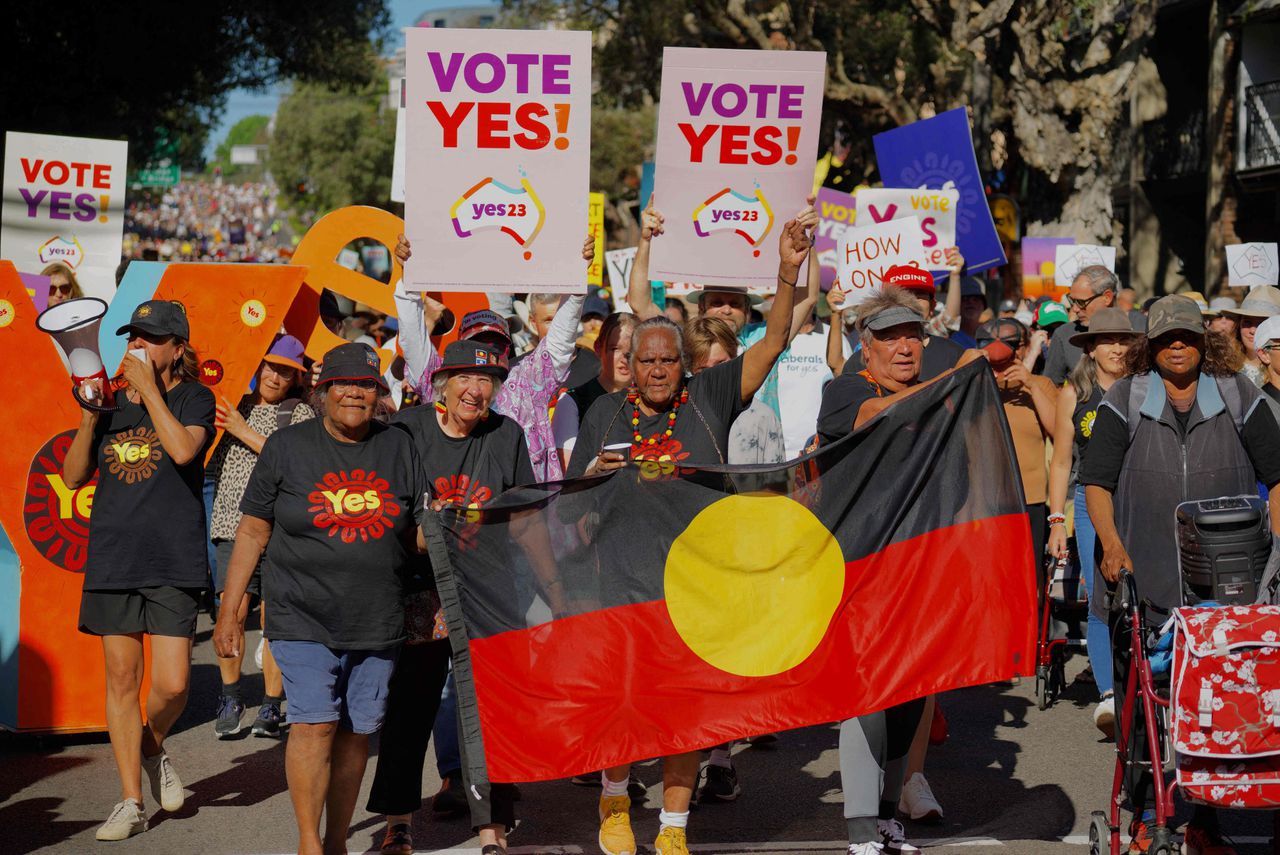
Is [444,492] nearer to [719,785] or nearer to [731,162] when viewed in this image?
[719,785]

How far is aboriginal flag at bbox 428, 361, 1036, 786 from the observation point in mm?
5750

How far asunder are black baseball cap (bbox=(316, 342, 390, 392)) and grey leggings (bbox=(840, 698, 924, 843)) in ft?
6.80

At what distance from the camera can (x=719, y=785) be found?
7051 mm

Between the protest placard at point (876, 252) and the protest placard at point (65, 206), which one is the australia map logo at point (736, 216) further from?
the protest placard at point (65, 206)

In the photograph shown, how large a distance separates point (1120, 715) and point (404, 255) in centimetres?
370

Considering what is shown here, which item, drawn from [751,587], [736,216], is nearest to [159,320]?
[751,587]

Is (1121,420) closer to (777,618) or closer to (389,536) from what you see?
(777,618)

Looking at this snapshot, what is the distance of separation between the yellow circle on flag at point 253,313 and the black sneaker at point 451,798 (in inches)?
111

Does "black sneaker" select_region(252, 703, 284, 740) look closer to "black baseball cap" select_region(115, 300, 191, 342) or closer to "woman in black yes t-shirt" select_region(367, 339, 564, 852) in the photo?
"woman in black yes t-shirt" select_region(367, 339, 564, 852)

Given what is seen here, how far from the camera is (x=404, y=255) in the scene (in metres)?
7.53

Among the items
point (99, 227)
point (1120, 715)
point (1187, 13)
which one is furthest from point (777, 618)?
point (1187, 13)

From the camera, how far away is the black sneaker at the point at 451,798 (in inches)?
271

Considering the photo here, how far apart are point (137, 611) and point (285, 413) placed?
2212mm

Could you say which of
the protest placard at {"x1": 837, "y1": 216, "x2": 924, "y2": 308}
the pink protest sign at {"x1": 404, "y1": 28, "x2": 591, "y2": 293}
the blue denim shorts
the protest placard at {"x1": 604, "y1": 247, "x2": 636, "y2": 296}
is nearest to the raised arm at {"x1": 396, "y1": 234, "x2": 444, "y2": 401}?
the pink protest sign at {"x1": 404, "y1": 28, "x2": 591, "y2": 293}
